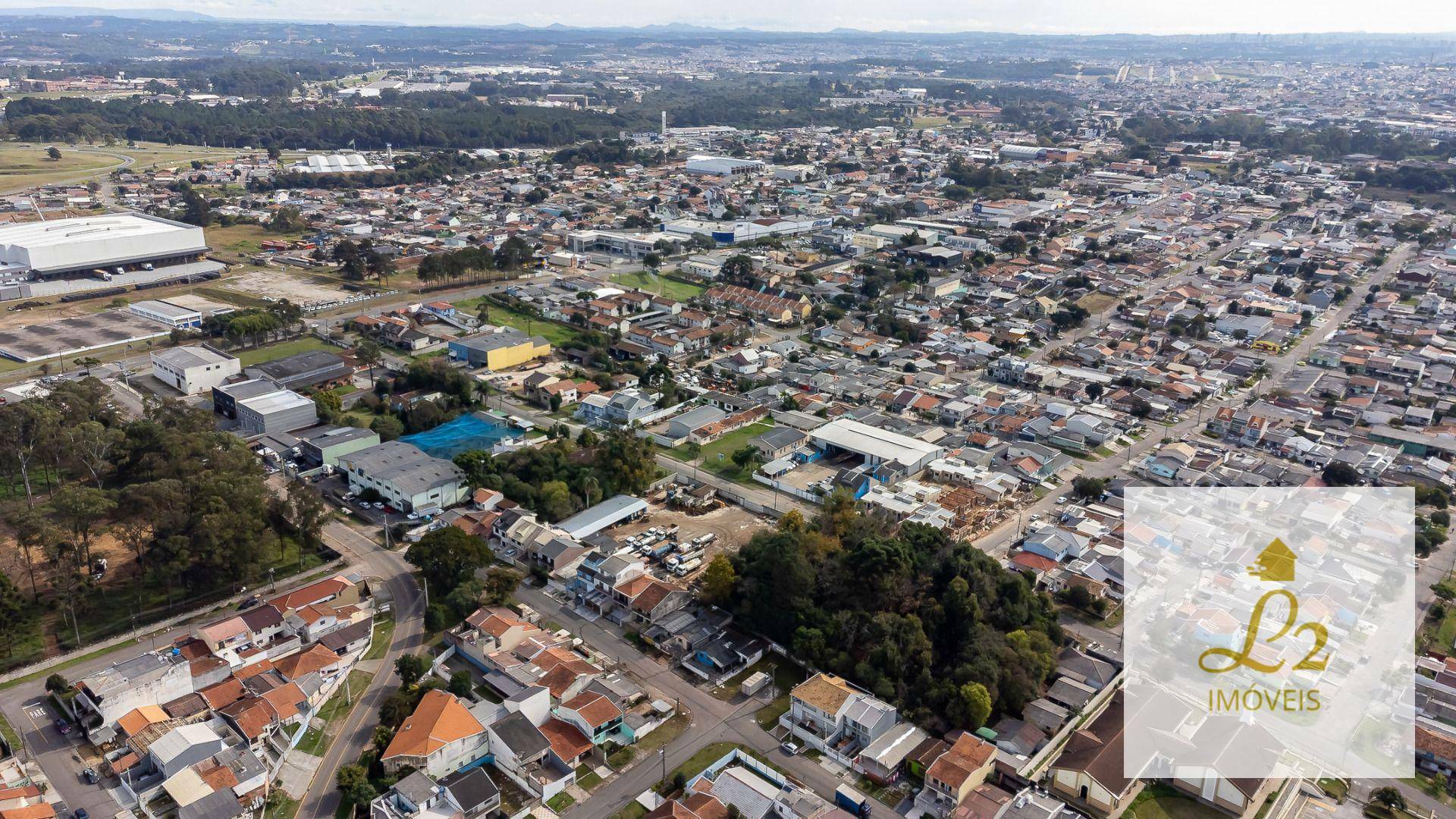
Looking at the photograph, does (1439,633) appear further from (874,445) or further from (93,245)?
(93,245)

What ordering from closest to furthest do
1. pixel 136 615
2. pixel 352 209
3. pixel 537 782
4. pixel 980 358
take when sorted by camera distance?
pixel 537 782, pixel 136 615, pixel 980 358, pixel 352 209

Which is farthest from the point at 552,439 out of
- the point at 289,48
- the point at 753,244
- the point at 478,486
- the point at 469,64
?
the point at 289,48

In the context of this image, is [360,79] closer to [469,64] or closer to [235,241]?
[469,64]

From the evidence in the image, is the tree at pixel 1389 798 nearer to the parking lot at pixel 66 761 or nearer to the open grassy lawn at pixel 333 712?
the open grassy lawn at pixel 333 712

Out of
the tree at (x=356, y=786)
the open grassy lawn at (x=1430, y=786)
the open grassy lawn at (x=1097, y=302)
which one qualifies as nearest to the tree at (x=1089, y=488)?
the open grassy lawn at (x=1430, y=786)

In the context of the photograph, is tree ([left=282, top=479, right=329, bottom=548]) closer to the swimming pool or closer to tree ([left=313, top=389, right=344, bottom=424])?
the swimming pool
